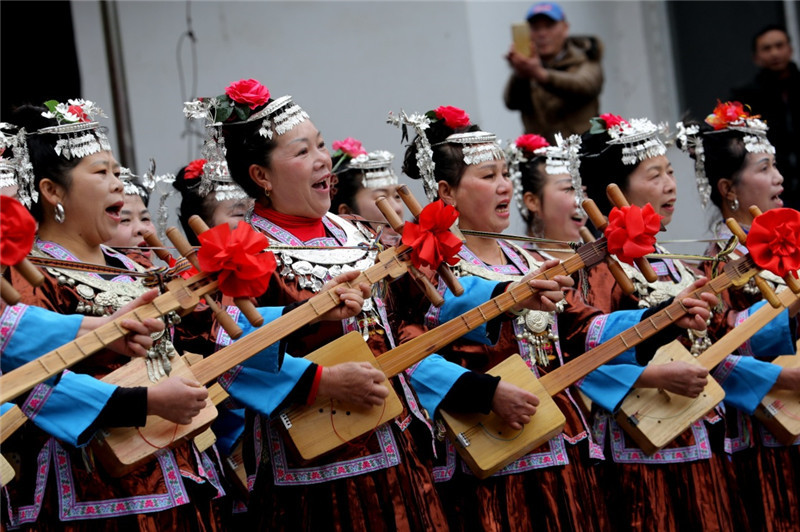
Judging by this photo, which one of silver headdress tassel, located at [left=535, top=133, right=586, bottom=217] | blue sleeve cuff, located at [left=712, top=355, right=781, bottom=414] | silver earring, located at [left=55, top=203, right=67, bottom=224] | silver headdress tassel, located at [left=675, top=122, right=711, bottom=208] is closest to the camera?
silver earring, located at [left=55, top=203, right=67, bottom=224]

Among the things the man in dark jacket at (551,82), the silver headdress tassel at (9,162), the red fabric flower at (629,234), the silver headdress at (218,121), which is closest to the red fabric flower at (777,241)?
the red fabric flower at (629,234)

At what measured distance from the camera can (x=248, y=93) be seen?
11.6 feet

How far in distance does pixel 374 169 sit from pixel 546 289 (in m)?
1.64

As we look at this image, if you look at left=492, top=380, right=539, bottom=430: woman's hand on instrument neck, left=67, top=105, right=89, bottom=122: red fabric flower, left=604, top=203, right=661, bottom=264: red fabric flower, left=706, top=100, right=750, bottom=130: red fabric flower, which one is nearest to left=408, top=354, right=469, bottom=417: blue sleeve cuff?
left=492, top=380, right=539, bottom=430: woman's hand on instrument neck

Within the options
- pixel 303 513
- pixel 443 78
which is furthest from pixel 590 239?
pixel 443 78

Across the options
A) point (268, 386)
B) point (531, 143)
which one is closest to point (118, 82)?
point (531, 143)

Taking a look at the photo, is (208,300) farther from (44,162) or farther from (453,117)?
(453,117)

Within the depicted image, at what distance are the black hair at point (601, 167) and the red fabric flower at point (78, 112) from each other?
6.66 feet

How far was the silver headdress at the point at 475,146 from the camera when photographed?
4039mm

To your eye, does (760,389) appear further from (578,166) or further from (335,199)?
(335,199)

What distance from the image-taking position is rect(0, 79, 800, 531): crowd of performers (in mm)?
2975

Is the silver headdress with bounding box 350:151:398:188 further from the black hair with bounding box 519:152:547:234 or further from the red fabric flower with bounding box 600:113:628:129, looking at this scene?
the red fabric flower with bounding box 600:113:628:129

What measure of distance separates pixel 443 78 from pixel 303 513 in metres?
4.00

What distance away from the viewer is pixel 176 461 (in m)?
3.20
